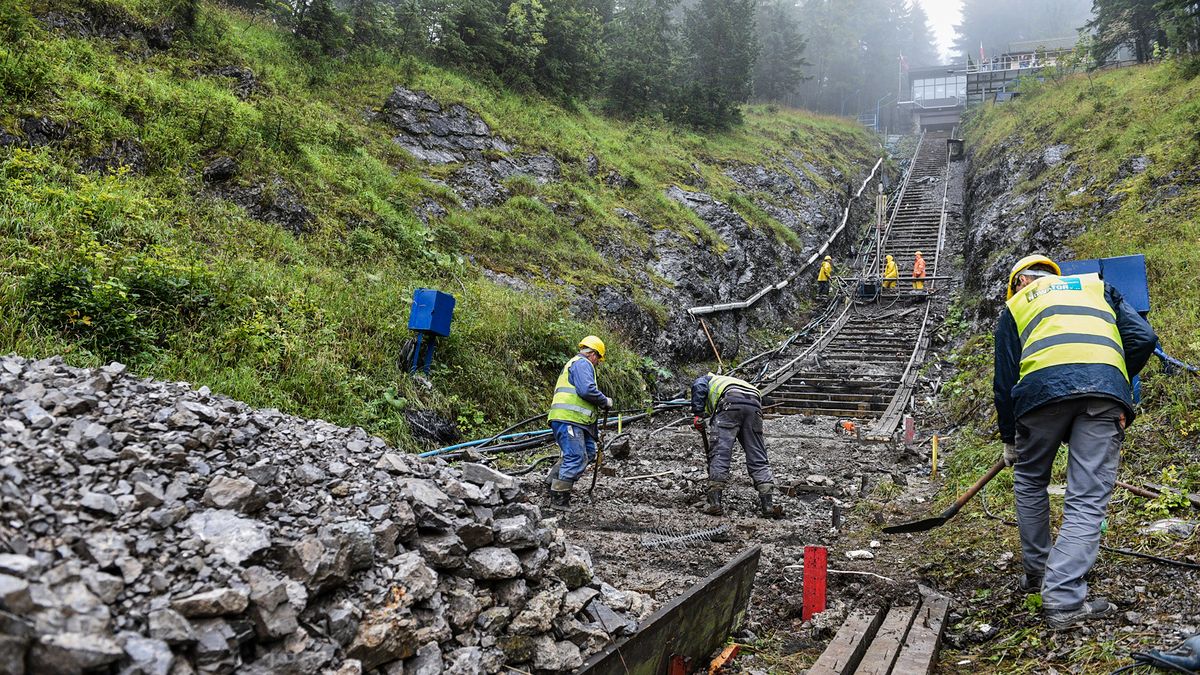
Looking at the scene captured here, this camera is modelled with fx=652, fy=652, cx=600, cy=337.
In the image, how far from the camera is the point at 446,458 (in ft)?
22.1

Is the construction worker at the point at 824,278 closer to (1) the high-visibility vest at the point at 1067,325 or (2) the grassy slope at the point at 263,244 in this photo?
(2) the grassy slope at the point at 263,244

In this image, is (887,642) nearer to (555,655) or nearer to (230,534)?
(555,655)

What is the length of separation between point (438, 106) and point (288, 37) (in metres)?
3.36

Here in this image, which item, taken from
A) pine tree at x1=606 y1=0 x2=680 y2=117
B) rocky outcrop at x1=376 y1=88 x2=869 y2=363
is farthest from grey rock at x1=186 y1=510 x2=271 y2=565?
pine tree at x1=606 y1=0 x2=680 y2=117

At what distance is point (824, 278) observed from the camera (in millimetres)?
18891

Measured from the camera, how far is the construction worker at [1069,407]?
331 centimetres

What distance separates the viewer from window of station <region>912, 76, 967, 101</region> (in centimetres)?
4998

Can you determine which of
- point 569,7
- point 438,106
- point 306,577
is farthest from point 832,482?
point 569,7

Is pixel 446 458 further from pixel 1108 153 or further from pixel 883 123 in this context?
pixel 883 123

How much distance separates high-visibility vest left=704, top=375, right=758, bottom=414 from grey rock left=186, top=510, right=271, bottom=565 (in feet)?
16.1

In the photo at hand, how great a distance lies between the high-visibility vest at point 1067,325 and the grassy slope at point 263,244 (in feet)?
18.2

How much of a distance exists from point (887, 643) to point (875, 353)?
1199 centimetres

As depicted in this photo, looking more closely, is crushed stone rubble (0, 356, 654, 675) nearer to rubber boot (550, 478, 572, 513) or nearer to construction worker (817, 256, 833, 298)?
rubber boot (550, 478, 572, 513)

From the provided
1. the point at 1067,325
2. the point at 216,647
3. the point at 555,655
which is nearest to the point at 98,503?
the point at 216,647
